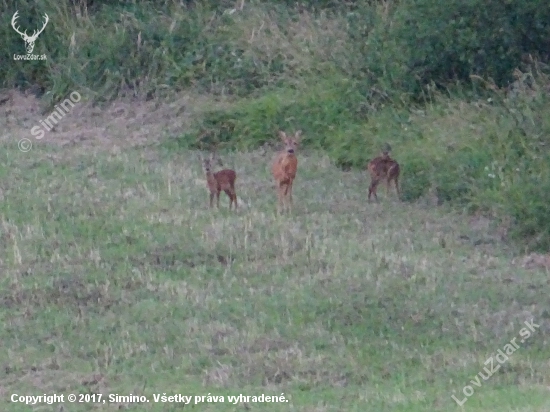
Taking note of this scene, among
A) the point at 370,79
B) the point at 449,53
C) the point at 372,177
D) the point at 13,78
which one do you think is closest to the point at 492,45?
the point at 449,53

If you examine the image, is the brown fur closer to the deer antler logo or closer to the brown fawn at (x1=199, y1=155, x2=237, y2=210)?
the brown fawn at (x1=199, y1=155, x2=237, y2=210)

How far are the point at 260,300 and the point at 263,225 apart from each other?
2176mm

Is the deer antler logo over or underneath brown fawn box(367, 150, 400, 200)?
over

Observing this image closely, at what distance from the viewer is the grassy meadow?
8.23 meters

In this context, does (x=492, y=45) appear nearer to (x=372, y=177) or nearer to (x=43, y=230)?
(x=372, y=177)

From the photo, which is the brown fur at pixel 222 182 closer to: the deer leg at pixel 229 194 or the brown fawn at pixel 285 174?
the deer leg at pixel 229 194

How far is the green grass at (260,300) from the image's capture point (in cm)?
801

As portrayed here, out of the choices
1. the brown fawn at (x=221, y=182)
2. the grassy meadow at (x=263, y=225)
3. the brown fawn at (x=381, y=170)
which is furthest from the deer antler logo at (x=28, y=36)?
the brown fawn at (x=381, y=170)

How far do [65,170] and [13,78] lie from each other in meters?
5.31

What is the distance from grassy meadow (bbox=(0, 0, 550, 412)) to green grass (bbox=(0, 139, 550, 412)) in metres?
0.02

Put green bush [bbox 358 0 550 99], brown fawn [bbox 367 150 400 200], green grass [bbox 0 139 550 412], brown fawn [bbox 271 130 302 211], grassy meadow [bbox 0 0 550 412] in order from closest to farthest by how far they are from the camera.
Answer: green grass [bbox 0 139 550 412] < grassy meadow [bbox 0 0 550 412] < brown fawn [bbox 271 130 302 211] < brown fawn [bbox 367 150 400 200] < green bush [bbox 358 0 550 99]

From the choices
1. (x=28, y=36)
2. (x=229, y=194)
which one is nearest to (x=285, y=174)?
(x=229, y=194)

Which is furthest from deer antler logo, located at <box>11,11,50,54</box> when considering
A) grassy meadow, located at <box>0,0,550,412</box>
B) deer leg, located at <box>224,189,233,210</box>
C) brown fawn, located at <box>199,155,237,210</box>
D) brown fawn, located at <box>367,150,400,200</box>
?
brown fawn, located at <box>367,150,400,200</box>

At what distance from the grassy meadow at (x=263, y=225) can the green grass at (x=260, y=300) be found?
0.08 feet
